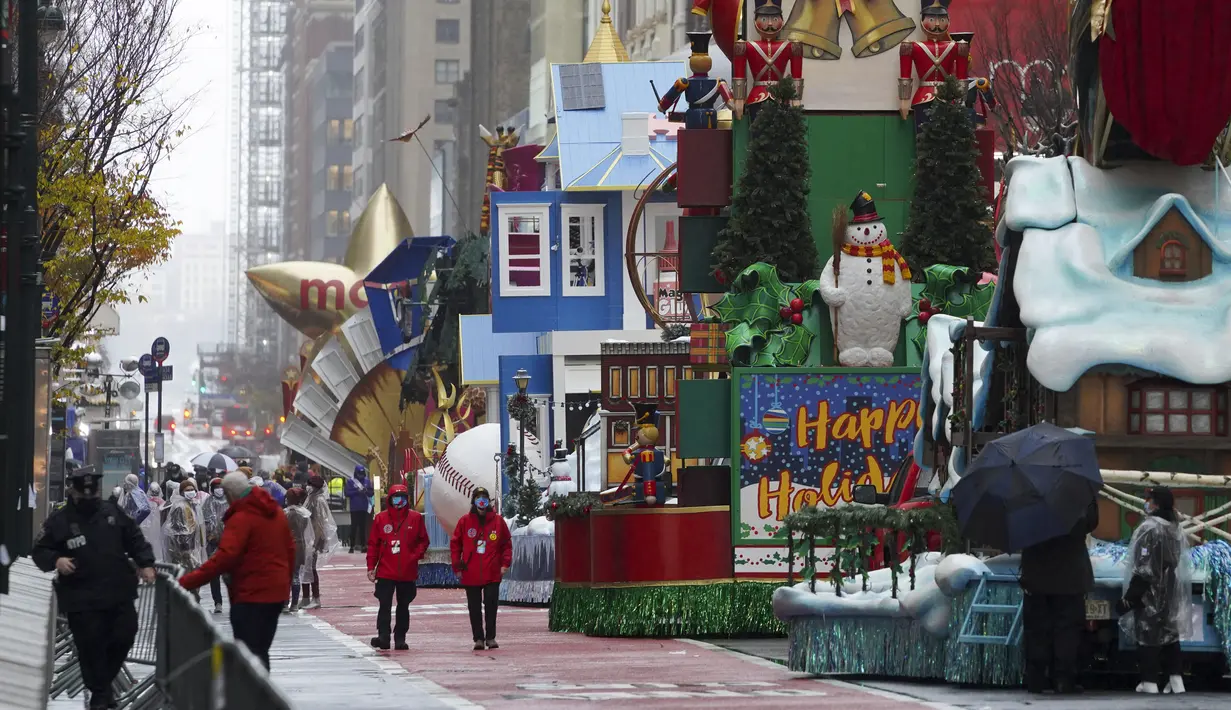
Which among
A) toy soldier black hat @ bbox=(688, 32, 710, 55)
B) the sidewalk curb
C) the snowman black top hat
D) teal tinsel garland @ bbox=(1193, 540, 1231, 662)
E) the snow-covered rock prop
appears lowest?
the sidewalk curb

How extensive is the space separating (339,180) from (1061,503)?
179 meters

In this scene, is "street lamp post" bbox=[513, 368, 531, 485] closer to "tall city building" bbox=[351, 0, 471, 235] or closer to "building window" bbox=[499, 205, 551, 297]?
"building window" bbox=[499, 205, 551, 297]

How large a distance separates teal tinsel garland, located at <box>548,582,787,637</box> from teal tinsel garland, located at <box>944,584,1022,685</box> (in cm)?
716

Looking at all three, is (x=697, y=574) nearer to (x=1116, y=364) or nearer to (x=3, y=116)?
(x=1116, y=364)

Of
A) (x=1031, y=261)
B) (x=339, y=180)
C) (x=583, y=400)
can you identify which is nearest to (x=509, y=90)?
(x=583, y=400)

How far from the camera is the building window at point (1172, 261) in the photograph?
1875cm

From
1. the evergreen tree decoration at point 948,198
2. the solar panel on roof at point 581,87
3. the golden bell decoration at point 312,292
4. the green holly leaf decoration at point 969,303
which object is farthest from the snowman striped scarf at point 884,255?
the golden bell decoration at point 312,292

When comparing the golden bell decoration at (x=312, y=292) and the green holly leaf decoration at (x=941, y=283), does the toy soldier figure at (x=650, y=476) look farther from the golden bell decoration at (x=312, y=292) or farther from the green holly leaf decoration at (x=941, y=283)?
the golden bell decoration at (x=312, y=292)

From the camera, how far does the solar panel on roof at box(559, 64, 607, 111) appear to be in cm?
4922

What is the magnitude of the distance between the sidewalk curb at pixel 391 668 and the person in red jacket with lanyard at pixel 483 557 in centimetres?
116

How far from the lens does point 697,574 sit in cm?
2445

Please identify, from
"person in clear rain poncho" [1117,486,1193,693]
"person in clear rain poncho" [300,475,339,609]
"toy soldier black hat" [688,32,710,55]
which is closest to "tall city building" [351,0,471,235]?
"person in clear rain poncho" [300,475,339,609]

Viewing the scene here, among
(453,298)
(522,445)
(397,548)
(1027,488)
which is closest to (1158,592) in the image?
(1027,488)

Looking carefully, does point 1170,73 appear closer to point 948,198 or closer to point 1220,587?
point 1220,587
